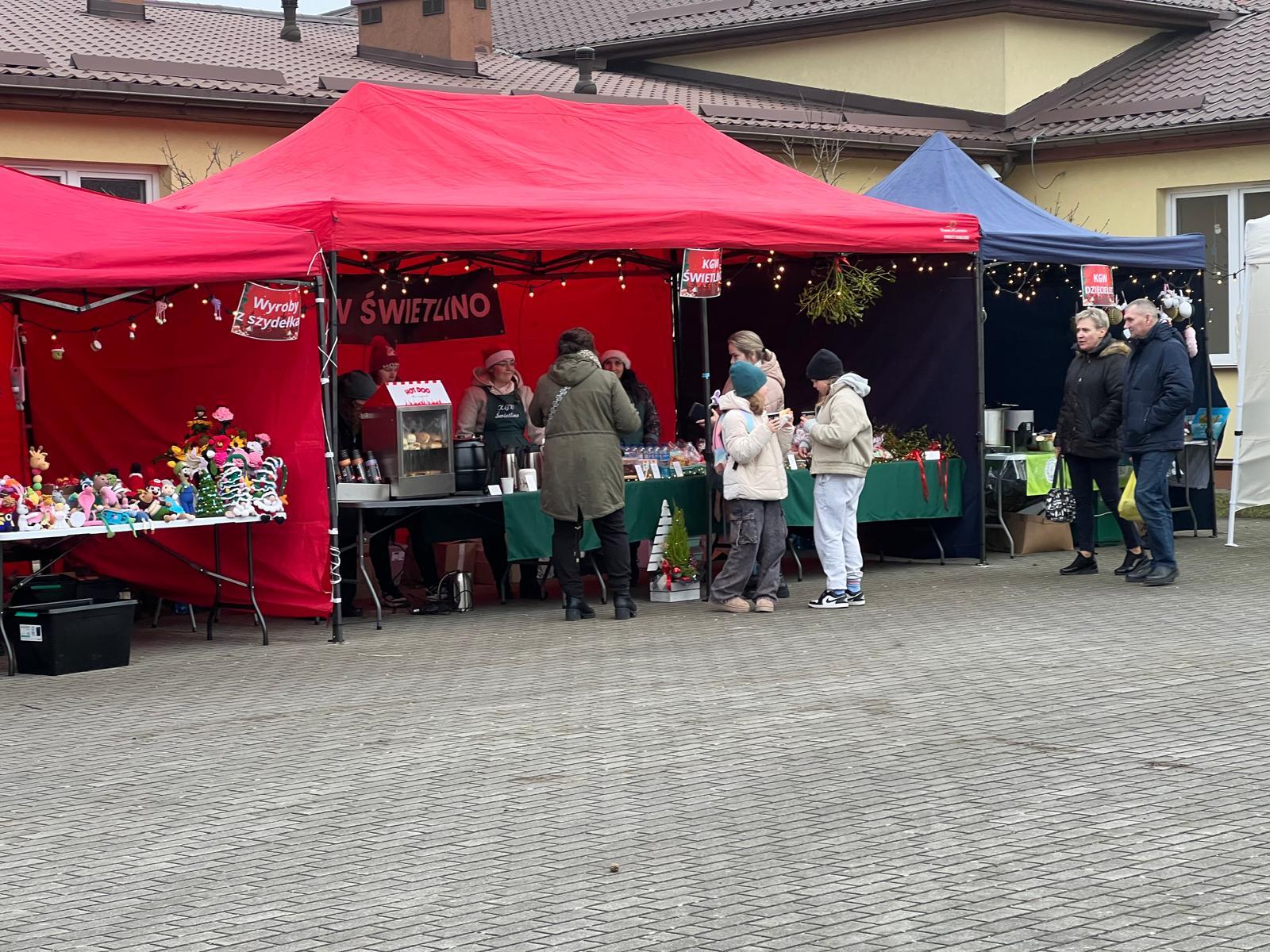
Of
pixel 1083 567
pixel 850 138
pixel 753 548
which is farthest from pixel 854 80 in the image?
pixel 753 548

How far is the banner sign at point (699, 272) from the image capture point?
11500 millimetres

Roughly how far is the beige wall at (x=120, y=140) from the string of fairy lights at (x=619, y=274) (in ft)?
15.4

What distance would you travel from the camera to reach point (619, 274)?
599 inches

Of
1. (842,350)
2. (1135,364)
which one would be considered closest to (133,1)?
(842,350)

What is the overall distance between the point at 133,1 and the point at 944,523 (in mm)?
13692

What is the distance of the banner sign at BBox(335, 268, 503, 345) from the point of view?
1376 centimetres

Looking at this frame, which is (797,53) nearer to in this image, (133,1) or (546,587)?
(133,1)

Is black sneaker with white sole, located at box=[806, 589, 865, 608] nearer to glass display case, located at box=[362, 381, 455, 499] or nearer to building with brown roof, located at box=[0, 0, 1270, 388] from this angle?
glass display case, located at box=[362, 381, 455, 499]

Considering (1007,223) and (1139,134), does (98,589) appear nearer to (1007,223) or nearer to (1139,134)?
(1007,223)

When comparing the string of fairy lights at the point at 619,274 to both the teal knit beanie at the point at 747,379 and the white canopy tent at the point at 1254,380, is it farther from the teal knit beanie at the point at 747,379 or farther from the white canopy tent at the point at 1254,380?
the teal knit beanie at the point at 747,379

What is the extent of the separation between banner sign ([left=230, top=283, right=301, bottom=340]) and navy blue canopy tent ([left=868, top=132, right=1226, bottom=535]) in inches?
216

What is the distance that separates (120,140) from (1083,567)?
34.1ft

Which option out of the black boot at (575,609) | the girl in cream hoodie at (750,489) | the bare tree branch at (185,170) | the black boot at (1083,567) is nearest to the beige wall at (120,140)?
the bare tree branch at (185,170)

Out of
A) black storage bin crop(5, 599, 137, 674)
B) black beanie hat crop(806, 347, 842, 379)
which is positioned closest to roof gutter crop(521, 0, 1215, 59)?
black beanie hat crop(806, 347, 842, 379)
